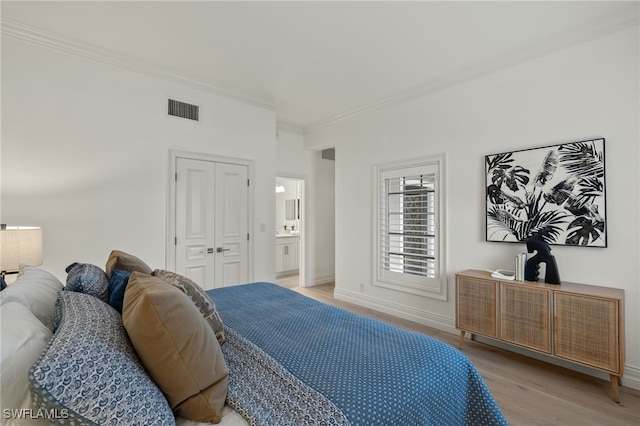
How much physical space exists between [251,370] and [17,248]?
2005 millimetres

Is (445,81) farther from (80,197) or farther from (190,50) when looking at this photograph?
(80,197)

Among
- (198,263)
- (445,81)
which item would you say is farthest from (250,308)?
(445,81)

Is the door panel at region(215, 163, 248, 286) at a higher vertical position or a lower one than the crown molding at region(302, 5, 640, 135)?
lower

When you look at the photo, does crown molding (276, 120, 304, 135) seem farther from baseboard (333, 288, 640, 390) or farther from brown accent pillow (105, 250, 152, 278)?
brown accent pillow (105, 250, 152, 278)

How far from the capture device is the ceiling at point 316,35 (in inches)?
92.1

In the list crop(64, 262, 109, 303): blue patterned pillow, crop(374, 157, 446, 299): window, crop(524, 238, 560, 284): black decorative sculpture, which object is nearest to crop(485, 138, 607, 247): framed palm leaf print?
crop(524, 238, 560, 284): black decorative sculpture

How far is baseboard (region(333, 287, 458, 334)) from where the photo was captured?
3.54m

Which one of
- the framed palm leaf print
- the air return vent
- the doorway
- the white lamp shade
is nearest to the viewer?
the white lamp shade

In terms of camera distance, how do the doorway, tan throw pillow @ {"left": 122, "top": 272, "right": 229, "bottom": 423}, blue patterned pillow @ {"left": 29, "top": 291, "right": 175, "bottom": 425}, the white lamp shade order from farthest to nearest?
the doorway
the white lamp shade
tan throw pillow @ {"left": 122, "top": 272, "right": 229, "bottom": 423}
blue patterned pillow @ {"left": 29, "top": 291, "right": 175, "bottom": 425}

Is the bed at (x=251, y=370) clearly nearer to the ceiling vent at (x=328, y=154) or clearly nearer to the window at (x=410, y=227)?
the window at (x=410, y=227)

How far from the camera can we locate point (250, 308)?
204cm

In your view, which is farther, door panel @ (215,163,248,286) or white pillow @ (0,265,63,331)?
door panel @ (215,163,248,286)

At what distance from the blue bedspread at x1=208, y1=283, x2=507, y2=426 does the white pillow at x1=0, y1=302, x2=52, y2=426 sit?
2.68ft

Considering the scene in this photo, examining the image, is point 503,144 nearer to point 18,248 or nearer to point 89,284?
point 89,284
